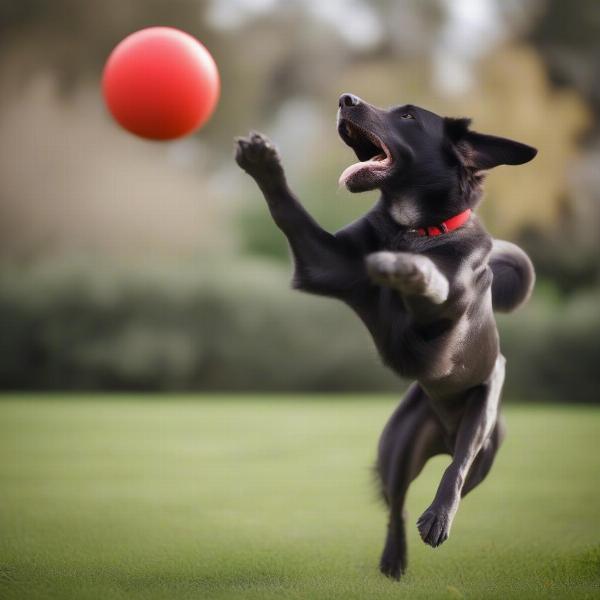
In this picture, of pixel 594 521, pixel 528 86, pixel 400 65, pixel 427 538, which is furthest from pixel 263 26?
pixel 427 538

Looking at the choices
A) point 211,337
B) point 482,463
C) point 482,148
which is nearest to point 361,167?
point 482,148

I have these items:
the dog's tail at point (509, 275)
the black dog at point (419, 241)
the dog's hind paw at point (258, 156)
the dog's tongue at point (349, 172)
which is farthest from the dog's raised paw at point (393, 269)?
the dog's tail at point (509, 275)

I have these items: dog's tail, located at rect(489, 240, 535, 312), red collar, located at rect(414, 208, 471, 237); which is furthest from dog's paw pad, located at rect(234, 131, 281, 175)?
dog's tail, located at rect(489, 240, 535, 312)

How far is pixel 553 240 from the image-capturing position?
17.8 meters

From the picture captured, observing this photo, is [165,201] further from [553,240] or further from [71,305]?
[553,240]

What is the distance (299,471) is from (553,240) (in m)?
12.1

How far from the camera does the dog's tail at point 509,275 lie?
3.93 m

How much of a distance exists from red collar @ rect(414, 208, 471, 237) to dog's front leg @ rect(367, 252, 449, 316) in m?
0.30

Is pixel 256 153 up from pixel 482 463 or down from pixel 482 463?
up

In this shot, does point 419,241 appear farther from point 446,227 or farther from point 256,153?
point 256,153

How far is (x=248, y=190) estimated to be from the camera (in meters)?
17.5

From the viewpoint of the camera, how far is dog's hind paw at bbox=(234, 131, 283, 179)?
10.4 ft

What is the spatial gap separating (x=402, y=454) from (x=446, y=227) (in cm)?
119

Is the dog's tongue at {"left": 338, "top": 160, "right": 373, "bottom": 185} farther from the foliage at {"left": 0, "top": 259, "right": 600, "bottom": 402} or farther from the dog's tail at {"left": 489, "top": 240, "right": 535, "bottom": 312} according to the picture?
the foliage at {"left": 0, "top": 259, "right": 600, "bottom": 402}
